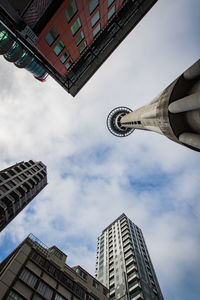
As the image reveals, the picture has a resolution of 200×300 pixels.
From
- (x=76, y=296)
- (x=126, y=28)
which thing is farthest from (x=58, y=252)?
(x=126, y=28)

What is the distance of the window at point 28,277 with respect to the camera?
56.5ft

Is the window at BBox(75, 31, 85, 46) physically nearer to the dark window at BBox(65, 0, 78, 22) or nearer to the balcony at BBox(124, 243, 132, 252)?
the dark window at BBox(65, 0, 78, 22)

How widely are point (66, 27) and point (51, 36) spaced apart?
6.36 feet

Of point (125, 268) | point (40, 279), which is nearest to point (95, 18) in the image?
point (40, 279)

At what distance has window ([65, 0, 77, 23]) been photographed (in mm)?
15809

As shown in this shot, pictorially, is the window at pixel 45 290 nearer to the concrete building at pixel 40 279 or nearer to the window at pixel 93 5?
the concrete building at pixel 40 279

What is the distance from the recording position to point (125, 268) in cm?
4812

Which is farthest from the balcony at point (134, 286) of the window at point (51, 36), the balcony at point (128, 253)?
the window at point (51, 36)

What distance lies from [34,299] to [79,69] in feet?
97.9

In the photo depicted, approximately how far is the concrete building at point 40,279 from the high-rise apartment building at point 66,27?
21092mm

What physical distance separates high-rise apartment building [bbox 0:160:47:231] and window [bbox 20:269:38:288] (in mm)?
18662

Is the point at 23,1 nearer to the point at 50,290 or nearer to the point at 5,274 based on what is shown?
the point at 5,274

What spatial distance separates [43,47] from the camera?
57.0ft

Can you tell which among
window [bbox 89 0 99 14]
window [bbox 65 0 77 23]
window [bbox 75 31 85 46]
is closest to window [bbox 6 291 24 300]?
window [bbox 65 0 77 23]
